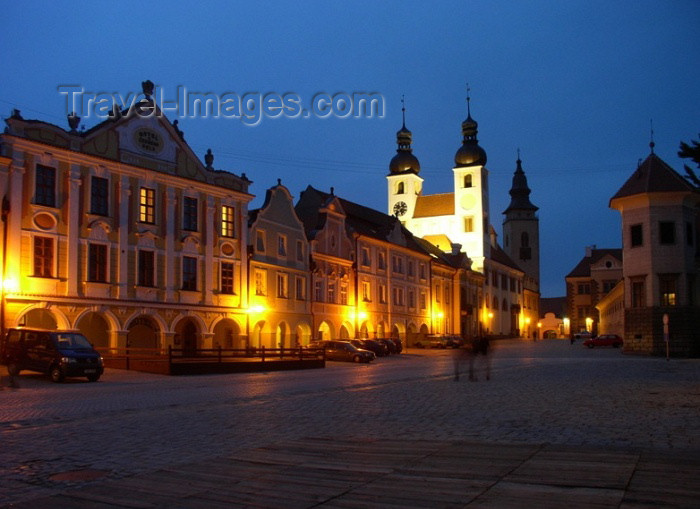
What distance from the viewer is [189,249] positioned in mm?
46094

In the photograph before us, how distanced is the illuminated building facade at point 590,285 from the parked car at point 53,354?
92.6 m

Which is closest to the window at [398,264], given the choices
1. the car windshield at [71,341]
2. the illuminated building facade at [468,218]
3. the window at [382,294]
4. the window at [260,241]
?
the window at [382,294]

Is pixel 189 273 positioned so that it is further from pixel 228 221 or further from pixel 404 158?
pixel 404 158

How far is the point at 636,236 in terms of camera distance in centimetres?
5409

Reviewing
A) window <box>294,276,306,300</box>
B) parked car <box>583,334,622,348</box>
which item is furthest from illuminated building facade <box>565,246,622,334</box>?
window <box>294,276,306,300</box>

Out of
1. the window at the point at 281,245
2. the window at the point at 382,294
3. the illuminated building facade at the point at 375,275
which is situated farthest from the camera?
the window at the point at 382,294

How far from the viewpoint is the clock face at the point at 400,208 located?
115 m

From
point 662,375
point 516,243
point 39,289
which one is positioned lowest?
point 662,375

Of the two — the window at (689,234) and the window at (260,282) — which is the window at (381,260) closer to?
the window at (260,282)

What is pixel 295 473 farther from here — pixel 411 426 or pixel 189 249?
pixel 189 249

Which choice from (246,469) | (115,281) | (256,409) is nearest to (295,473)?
(246,469)

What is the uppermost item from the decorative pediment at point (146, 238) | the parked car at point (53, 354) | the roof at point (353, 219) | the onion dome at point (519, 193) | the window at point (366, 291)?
the onion dome at point (519, 193)

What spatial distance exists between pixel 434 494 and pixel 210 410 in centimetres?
1039

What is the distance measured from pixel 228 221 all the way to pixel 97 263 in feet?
33.2
